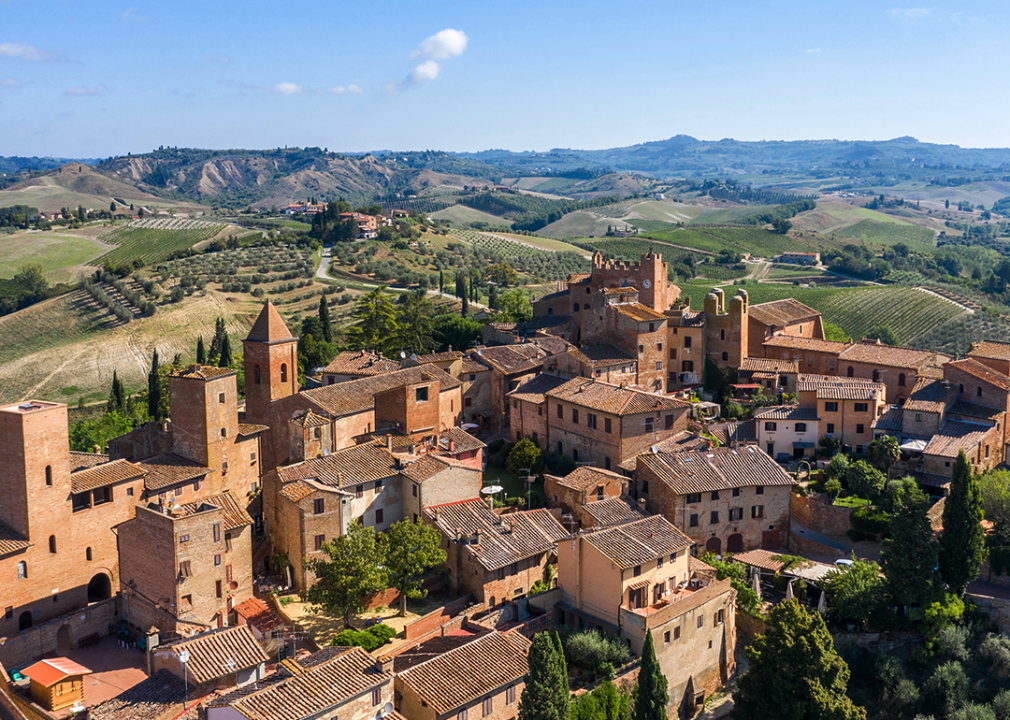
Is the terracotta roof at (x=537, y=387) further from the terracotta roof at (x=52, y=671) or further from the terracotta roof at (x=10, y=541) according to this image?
the terracotta roof at (x=52, y=671)

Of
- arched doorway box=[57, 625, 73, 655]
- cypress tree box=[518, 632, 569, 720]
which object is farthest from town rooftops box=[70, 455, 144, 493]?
cypress tree box=[518, 632, 569, 720]

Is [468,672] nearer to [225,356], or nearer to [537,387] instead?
[537,387]

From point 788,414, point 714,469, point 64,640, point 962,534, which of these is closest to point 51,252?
point 64,640

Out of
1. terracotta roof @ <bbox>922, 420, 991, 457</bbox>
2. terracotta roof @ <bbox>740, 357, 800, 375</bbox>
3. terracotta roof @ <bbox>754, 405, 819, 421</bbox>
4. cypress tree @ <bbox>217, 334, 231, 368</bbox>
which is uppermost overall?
terracotta roof @ <bbox>740, 357, 800, 375</bbox>

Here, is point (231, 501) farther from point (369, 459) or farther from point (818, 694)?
point (818, 694)

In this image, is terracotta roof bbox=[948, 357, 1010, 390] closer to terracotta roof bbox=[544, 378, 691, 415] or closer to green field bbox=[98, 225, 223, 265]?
terracotta roof bbox=[544, 378, 691, 415]
